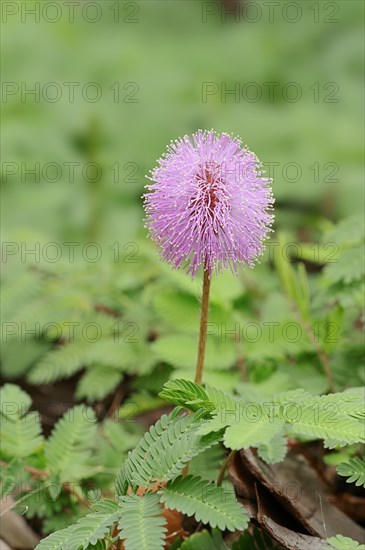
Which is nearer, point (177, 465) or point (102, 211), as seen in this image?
point (177, 465)

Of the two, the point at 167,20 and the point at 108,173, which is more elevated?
the point at 167,20

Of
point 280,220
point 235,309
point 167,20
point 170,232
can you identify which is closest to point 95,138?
point 280,220

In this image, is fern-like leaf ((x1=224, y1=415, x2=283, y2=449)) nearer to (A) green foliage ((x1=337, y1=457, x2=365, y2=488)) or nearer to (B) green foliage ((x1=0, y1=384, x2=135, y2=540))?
(A) green foliage ((x1=337, y1=457, x2=365, y2=488))

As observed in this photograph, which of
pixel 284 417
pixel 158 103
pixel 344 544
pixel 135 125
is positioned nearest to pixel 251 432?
pixel 284 417

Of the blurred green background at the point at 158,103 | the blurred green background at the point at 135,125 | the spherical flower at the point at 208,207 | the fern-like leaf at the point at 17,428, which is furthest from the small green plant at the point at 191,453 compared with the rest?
the blurred green background at the point at 158,103

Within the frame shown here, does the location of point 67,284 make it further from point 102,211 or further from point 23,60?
point 23,60

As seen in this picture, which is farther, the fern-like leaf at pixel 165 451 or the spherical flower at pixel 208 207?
the spherical flower at pixel 208 207

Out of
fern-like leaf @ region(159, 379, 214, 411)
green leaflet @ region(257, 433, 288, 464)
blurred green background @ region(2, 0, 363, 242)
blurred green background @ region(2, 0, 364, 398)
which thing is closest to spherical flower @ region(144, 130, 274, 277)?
fern-like leaf @ region(159, 379, 214, 411)

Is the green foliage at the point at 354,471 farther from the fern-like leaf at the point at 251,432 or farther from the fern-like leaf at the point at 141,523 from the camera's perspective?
the fern-like leaf at the point at 141,523
